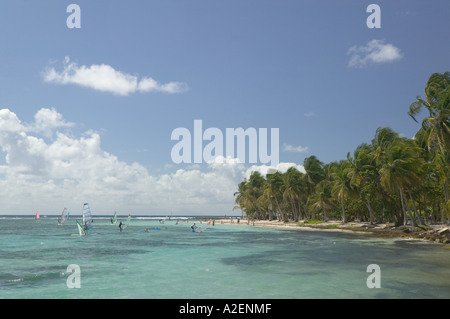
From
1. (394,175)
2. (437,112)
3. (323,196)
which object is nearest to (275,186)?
(323,196)

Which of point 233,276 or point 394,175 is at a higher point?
point 394,175

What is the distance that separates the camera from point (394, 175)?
4988cm

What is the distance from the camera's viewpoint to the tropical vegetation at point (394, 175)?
39.8 metres

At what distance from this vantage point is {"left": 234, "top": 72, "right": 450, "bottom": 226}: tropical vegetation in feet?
131

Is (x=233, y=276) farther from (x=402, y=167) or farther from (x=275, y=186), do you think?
(x=275, y=186)

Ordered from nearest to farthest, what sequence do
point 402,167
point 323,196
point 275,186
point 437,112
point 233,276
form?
point 233,276
point 437,112
point 402,167
point 323,196
point 275,186

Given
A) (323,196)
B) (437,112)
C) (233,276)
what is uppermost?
(437,112)

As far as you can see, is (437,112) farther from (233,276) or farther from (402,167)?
(233,276)

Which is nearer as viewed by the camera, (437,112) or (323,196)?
(437,112)

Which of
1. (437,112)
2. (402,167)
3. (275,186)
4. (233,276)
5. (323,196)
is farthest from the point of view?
(275,186)

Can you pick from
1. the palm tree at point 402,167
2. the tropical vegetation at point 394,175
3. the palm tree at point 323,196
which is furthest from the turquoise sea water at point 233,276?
the palm tree at point 323,196

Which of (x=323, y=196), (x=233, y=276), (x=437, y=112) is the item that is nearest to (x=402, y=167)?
(x=437, y=112)

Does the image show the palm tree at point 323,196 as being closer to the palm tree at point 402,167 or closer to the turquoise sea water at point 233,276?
the palm tree at point 402,167

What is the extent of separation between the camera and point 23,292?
17594mm
